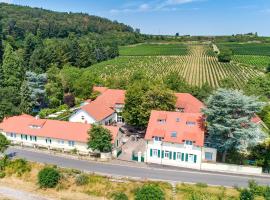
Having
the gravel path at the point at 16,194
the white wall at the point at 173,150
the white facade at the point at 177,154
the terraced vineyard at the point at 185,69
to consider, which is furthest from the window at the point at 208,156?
the terraced vineyard at the point at 185,69

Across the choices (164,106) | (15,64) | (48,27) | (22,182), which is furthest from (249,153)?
(48,27)

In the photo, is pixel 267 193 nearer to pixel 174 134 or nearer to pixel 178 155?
pixel 178 155

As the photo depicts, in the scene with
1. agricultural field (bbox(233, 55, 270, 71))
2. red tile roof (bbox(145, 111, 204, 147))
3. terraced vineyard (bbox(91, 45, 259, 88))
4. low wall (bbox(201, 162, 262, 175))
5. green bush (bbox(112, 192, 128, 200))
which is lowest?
green bush (bbox(112, 192, 128, 200))

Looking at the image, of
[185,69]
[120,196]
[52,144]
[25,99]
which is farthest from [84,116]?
[185,69]

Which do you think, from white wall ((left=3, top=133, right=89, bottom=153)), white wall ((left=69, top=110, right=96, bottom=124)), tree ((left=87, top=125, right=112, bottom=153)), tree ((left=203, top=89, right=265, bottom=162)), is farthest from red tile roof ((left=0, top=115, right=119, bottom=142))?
tree ((left=203, top=89, right=265, bottom=162))

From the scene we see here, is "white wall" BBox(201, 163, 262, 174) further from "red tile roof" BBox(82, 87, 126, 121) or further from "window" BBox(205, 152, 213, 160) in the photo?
"red tile roof" BBox(82, 87, 126, 121)

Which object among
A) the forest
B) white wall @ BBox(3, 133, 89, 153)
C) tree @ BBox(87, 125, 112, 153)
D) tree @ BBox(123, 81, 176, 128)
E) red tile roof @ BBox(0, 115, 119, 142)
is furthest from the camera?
the forest
